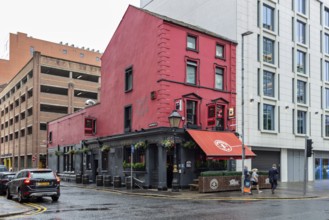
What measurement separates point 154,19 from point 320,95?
69.8ft

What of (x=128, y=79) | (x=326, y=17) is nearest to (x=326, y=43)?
(x=326, y=17)

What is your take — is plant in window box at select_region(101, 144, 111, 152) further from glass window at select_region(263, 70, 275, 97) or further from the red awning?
glass window at select_region(263, 70, 275, 97)

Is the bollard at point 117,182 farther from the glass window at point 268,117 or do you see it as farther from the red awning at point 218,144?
the glass window at point 268,117

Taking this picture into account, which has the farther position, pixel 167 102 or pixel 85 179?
pixel 85 179

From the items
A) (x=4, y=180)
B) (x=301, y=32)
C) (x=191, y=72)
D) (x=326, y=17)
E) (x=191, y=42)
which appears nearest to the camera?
(x=4, y=180)

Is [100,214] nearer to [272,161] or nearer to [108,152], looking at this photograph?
[108,152]

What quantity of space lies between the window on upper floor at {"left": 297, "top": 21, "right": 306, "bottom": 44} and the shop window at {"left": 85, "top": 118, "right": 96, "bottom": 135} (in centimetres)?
2152

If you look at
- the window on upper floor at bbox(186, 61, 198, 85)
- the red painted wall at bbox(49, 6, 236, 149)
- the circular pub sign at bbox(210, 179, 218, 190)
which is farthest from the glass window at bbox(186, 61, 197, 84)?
the circular pub sign at bbox(210, 179, 218, 190)

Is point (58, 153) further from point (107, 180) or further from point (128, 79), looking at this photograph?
point (128, 79)

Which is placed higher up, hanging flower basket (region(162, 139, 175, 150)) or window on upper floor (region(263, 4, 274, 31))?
window on upper floor (region(263, 4, 274, 31))

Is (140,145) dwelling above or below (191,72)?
below

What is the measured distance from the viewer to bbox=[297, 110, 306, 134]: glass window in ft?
126

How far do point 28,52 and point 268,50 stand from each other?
66.9 m

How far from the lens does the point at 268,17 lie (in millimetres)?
36562
